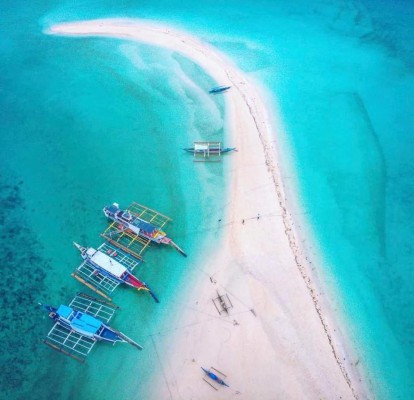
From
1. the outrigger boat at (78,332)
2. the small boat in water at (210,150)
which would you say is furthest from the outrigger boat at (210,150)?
the outrigger boat at (78,332)

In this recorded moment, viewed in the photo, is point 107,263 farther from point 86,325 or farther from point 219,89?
point 219,89

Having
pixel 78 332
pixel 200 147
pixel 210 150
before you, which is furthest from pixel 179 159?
pixel 78 332

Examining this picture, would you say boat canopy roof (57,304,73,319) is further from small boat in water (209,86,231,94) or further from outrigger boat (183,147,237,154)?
small boat in water (209,86,231,94)

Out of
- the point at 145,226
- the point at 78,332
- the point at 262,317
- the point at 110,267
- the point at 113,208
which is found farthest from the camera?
the point at 113,208

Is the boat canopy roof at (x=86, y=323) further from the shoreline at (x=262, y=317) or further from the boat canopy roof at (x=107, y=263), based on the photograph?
the shoreline at (x=262, y=317)

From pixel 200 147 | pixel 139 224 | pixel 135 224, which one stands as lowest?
pixel 135 224

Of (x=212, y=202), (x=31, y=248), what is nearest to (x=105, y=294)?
(x=31, y=248)

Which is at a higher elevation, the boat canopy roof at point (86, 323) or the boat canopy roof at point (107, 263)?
the boat canopy roof at point (107, 263)
